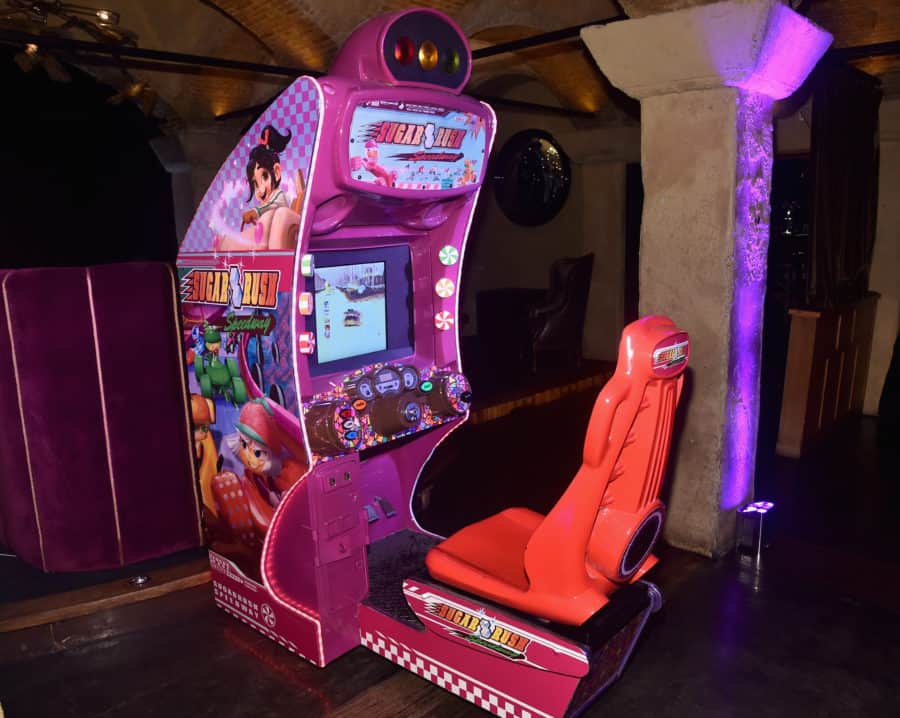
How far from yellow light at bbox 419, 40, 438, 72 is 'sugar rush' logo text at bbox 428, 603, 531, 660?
1.81m

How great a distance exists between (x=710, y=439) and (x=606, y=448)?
1698 millimetres

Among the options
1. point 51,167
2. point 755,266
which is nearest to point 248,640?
point 755,266

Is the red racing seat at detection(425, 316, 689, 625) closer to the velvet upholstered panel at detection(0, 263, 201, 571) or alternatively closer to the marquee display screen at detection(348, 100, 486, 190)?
the marquee display screen at detection(348, 100, 486, 190)

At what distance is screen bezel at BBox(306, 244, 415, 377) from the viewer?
110 inches

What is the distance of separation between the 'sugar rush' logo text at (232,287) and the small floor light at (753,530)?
8.05ft

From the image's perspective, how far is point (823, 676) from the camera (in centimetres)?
271

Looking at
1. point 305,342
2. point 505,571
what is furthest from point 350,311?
point 505,571

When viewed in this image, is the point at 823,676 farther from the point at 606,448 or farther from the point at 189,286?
the point at 189,286

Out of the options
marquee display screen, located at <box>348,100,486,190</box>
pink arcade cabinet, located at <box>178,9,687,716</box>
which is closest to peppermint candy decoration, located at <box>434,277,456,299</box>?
pink arcade cabinet, located at <box>178,9,687,716</box>

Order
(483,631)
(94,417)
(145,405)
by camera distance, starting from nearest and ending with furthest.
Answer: (483,631) → (94,417) → (145,405)

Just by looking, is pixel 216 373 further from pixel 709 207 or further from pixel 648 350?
pixel 709 207

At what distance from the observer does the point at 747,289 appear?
3484mm

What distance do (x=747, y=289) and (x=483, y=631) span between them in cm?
204

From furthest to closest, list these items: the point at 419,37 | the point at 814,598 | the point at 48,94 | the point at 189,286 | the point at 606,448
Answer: the point at 48,94 < the point at 814,598 < the point at 189,286 < the point at 419,37 < the point at 606,448
